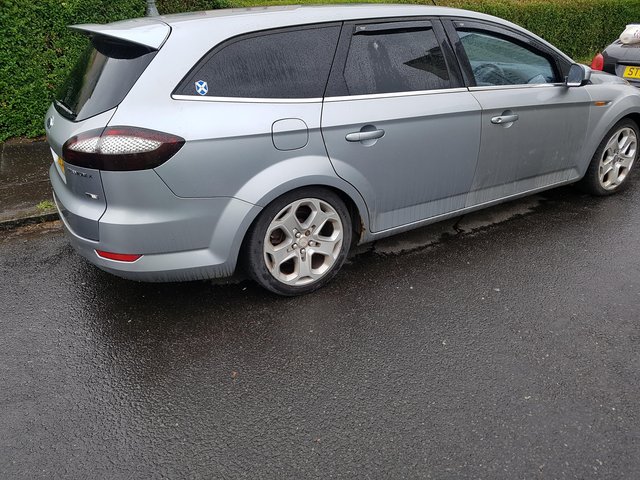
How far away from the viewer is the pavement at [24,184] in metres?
4.70

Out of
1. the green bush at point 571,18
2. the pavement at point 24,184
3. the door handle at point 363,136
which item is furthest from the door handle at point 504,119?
the green bush at point 571,18

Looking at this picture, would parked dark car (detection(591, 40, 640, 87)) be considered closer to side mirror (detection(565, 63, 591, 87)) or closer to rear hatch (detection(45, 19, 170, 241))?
side mirror (detection(565, 63, 591, 87))

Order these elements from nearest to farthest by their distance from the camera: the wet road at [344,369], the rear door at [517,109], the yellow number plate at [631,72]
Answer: the wet road at [344,369] → the rear door at [517,109] → the yellow number plate at [631,72]

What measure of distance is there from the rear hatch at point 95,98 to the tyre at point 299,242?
897 millimetres

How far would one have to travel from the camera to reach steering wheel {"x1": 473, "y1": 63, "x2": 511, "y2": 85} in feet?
13.2

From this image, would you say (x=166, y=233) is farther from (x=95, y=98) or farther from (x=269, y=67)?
(x=269, y=67)

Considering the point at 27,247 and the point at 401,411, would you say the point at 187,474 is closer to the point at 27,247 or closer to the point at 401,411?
the point at 401,411

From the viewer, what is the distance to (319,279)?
12.0 feet

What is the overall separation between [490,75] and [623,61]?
3.57 meters

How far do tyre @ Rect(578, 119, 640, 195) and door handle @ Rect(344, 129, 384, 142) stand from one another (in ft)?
7.97

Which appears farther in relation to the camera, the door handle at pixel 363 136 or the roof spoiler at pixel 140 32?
the door handle at pixel 363 136

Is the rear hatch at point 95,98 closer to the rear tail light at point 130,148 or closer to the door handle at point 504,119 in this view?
the rear tail light at point 130,148

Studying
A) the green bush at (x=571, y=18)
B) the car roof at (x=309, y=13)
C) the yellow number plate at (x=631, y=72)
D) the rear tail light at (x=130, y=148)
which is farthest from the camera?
the green bush at (x=571, y=18)

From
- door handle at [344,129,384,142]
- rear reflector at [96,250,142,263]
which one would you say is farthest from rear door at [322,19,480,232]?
rear reflector at [96,250,142,263]
